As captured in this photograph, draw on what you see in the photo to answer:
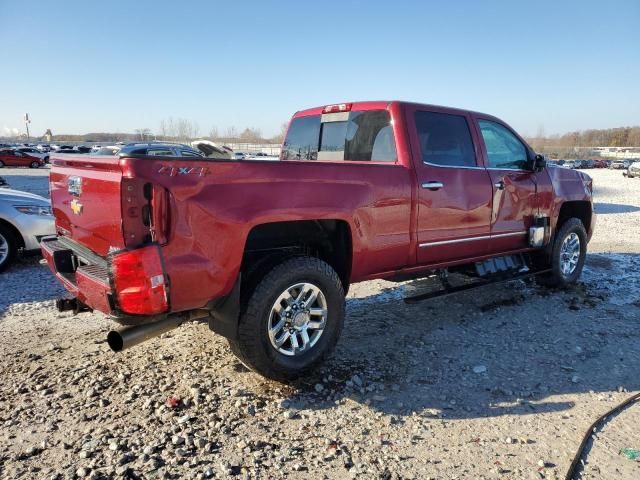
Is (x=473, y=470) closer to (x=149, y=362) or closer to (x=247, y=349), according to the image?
(x=247, y=349)

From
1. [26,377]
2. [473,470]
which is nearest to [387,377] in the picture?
[473,470]

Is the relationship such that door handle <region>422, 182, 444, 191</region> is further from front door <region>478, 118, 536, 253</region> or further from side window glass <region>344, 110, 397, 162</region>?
front door <region>478, 118, 536, 253</region>

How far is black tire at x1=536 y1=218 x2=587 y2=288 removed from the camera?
5.70 m

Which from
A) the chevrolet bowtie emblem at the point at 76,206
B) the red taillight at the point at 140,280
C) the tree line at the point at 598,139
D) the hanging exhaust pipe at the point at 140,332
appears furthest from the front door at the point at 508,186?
the tree line at the point at 598,139

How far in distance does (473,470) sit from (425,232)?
2044 millimetres

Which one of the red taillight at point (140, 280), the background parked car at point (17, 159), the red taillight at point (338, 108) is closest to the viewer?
the red taillight at point (140, 280)

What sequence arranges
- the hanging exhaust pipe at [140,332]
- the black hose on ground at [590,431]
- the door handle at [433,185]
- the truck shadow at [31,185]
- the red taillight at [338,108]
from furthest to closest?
the truck shadow at [31,185]
the red taillight at [338,108]
the door handle at [433,185]
the hanging exhaust pipe at [140,332]
the black hose on ground at [590,431]

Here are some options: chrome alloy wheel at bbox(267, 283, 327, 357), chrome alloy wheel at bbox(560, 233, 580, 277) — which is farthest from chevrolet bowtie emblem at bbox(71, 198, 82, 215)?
chrome alloy wheel at bbox(560, 233, 580, 277)

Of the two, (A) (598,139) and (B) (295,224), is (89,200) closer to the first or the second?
(B) (295,224)

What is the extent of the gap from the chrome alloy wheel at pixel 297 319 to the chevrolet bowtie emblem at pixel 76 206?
1.49 metres

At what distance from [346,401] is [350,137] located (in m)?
2.43

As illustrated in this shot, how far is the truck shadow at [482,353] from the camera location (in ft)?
10.8

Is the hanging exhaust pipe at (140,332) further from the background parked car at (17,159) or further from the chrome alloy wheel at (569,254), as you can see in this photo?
the background parked car at (17,159)

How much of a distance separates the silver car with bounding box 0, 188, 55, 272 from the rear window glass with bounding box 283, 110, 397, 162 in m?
3.85
